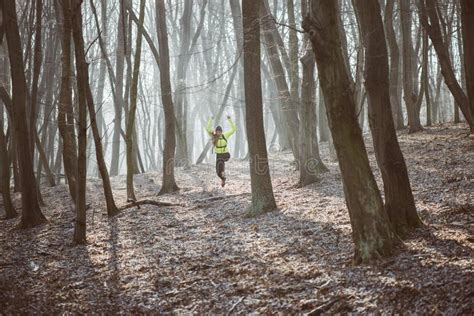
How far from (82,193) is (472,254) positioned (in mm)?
6715

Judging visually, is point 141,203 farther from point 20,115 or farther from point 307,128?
point 307,128

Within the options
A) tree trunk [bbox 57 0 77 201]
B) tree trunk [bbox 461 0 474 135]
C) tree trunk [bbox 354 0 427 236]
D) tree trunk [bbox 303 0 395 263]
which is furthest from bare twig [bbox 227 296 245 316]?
tree trunk [bbox 57 0 77 201]

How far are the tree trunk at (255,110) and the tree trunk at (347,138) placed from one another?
4.28 metres

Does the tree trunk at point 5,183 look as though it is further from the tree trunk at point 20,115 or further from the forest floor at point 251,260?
the tree trunk at point 20,115

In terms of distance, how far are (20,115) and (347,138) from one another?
8410mm

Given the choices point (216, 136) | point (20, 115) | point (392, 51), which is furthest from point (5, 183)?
point (392, 51)

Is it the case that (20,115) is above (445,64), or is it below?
below

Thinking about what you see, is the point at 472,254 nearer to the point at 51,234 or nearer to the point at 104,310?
the point at 104,310

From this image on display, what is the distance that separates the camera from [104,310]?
5738 mm

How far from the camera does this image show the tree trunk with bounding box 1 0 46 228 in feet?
35.3

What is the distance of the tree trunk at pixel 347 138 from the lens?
5469 millimetres

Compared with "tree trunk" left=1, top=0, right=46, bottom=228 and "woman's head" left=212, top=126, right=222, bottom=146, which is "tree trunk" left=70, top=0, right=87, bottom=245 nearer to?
"tree trunk" left=1, top=0, right=46, bottom=228

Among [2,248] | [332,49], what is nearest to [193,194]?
[2,248]

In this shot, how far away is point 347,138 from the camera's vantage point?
5551 millimetres
